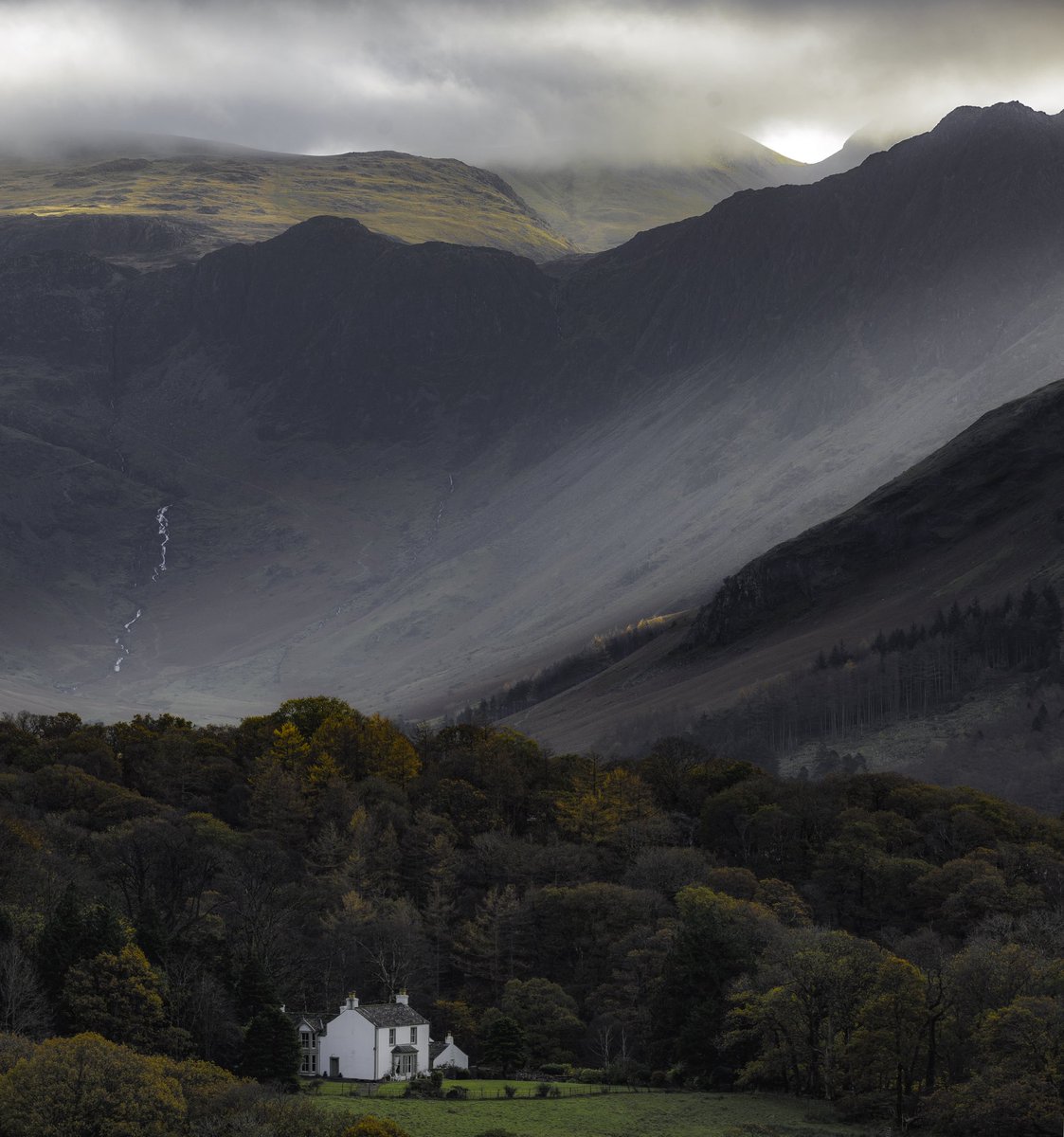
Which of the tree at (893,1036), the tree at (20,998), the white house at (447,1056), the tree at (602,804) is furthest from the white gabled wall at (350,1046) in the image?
the tree at (602,804)

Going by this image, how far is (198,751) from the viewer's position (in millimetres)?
184500

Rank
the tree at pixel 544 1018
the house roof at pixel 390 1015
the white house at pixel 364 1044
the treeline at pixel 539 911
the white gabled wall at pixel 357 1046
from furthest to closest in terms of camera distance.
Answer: the tree at pixel 544 1018 < the house roof at pixel 390 1015 < the white house at pixel 364 1044 < the white gabled wall at pixel 357 1046 < the treeline at pixel 539 911

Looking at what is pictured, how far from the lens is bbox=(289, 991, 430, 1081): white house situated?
362ft

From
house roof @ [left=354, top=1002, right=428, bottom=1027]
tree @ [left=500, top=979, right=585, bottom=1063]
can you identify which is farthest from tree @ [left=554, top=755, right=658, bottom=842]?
house roof @ [left=354, top=1002, right=428, bottom=1027]

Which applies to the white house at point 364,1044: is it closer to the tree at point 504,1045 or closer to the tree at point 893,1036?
the tree at point 504,1045

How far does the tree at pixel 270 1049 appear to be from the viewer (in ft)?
→ 334

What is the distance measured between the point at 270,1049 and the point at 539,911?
117ft

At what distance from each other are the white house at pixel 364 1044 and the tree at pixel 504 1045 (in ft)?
11.9

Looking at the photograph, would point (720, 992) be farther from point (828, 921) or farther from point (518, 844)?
point (518, 844)

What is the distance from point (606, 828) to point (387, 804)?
58.3ft

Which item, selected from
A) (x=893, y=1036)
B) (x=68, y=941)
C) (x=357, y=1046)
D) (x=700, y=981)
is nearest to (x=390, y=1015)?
(x=357, y=1046)

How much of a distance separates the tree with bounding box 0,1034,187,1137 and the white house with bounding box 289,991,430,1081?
81.9 feet

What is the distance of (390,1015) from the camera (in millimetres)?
112500

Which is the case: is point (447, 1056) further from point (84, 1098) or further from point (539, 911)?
point (84, 1098)
